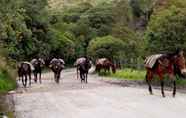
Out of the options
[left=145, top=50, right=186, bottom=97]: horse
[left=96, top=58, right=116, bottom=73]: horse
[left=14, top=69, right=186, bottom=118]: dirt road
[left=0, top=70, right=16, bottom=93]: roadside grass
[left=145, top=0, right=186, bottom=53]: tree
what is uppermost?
[left=145, top=0, right=186, bottom=53]: tree

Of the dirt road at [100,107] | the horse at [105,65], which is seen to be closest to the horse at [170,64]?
the dirt road at [100,107]

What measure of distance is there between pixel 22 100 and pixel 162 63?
7.08m

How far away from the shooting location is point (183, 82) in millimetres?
34562

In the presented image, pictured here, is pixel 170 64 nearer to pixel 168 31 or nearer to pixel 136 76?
pixel 168 31

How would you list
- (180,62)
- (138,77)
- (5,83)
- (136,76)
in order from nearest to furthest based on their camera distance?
(180,62), (5,83), (138,77), (136,76)

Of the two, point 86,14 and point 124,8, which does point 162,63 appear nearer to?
point 124,8

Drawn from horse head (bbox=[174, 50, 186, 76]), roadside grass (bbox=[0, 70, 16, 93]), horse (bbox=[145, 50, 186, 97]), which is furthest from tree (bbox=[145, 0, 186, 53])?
roadside grass (bbox=[0, 70, 16, 93])

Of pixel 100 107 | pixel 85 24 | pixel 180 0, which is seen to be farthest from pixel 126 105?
pixel 85 24

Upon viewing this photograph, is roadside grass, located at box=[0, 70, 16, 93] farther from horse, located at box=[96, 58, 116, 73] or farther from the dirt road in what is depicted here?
horse, located at box=[96, 58, 116, 73]

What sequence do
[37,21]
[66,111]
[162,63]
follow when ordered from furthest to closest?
[37,21]
[162,63]
[66,111]

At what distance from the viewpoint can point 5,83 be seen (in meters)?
35.8

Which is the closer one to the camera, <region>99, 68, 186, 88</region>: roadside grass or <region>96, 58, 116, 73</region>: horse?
<region>99, 68, 186, 88</region>: roadside grass

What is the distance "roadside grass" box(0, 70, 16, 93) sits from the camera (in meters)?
33.8

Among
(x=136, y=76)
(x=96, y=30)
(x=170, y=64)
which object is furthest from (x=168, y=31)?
(x=96, y=30)
